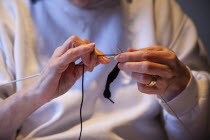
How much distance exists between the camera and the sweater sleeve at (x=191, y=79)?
0.75 meters

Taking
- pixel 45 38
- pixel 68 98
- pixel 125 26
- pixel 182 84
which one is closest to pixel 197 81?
pixel 182 84

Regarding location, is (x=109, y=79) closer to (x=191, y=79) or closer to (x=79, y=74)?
(x=79, y=74)

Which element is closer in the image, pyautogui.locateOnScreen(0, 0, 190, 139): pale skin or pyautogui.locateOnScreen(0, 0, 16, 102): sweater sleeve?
pyautogui.locateOnScreen(0, 0, 190, 139): pale skin

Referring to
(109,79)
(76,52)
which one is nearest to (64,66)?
(76,52)

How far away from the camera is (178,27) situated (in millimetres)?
947

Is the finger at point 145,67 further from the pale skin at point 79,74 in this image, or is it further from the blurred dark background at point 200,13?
the blurred dark background at point 200,13

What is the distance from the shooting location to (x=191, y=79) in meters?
0.74

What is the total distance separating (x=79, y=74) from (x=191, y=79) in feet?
1.25

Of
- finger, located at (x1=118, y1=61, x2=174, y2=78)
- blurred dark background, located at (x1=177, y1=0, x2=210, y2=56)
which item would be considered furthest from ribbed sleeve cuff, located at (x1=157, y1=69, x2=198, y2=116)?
blurred dark background, located at (x1=177, y1=0, x2=210, y2=56)

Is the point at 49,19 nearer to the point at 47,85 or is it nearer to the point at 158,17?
the point at 47,85

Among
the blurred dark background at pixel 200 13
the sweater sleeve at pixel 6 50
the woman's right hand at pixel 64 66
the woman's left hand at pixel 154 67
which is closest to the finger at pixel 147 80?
the woman's left hand at pixel 154 67

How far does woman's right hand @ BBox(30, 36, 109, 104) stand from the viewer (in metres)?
0.61

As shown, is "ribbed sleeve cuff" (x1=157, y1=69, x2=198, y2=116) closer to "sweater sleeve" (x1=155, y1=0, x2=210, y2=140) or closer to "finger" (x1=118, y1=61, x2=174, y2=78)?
"sweater sleeve" (x1=155, y1=0, x2=210, y2=140)

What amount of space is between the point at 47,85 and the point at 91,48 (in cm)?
18
